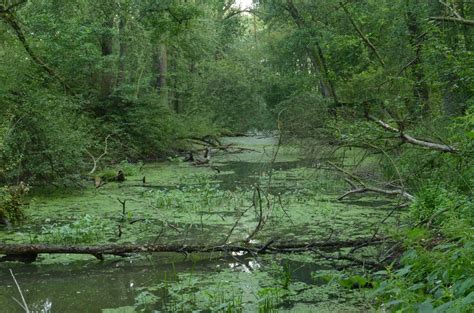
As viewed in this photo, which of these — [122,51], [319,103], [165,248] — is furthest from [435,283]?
[122,51]

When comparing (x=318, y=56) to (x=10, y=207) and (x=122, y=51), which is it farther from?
(x=10, y=207)

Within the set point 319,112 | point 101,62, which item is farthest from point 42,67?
point 319,112

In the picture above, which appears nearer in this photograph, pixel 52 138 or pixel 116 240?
pixel 116 240

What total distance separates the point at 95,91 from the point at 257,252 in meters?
10.3

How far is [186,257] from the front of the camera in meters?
5.39

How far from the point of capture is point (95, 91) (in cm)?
1416

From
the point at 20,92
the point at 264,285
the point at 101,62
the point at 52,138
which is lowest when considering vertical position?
the point at 264,285

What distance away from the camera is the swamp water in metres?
4.29

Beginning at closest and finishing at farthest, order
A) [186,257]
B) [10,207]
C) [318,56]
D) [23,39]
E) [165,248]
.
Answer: [165,248] < [186,257] < [10,207] < [23,39] < [318,56]

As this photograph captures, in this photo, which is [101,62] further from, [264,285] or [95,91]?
[264,285]

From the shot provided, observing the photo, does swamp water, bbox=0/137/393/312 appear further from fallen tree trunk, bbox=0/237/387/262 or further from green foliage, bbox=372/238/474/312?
green foliage, bbox=372/238/474/312

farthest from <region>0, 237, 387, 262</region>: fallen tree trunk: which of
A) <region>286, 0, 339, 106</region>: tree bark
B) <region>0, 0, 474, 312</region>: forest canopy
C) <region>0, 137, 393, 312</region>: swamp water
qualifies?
<region>286, 0, 339, 106</region>: tree bark

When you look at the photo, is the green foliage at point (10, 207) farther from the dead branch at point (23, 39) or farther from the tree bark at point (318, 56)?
the tree bark at point (318, 56)

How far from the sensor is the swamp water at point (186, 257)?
169 inches
